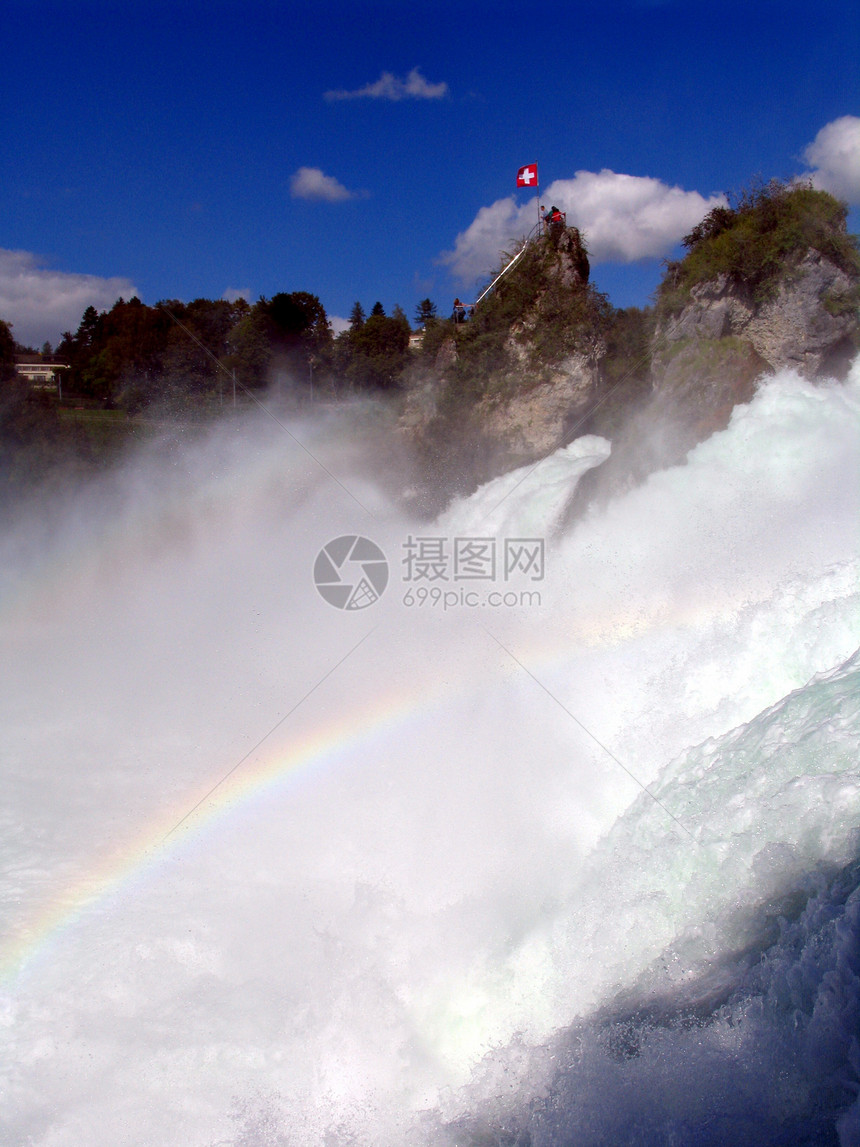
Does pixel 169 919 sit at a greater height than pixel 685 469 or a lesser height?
lesser

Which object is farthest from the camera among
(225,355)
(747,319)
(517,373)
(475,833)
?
(225,355)

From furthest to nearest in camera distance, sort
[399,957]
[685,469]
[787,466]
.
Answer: [685,469]
[787,466]
[399,957]

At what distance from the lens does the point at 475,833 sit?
5.20m

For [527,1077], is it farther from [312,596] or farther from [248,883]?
[312,596]

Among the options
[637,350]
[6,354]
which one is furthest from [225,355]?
[637,350]

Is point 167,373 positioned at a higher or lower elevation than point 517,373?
higher

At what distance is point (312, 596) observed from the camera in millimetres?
9250

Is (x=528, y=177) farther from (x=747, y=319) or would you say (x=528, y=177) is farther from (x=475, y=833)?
(x=475, y=833)

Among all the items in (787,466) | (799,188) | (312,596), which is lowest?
(312,596)

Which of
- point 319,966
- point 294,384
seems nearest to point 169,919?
point 319,966

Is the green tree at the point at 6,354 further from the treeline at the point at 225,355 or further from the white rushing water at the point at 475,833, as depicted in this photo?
the white rushing water at the point at 475,833

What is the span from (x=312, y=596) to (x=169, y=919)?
16.0 ft

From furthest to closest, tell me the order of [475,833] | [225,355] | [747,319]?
1. [225,355]
2. [747,319]
3. [475,833]

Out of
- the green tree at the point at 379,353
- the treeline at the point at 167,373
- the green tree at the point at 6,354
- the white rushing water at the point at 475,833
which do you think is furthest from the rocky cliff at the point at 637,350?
the green tree at the point at 6,354
